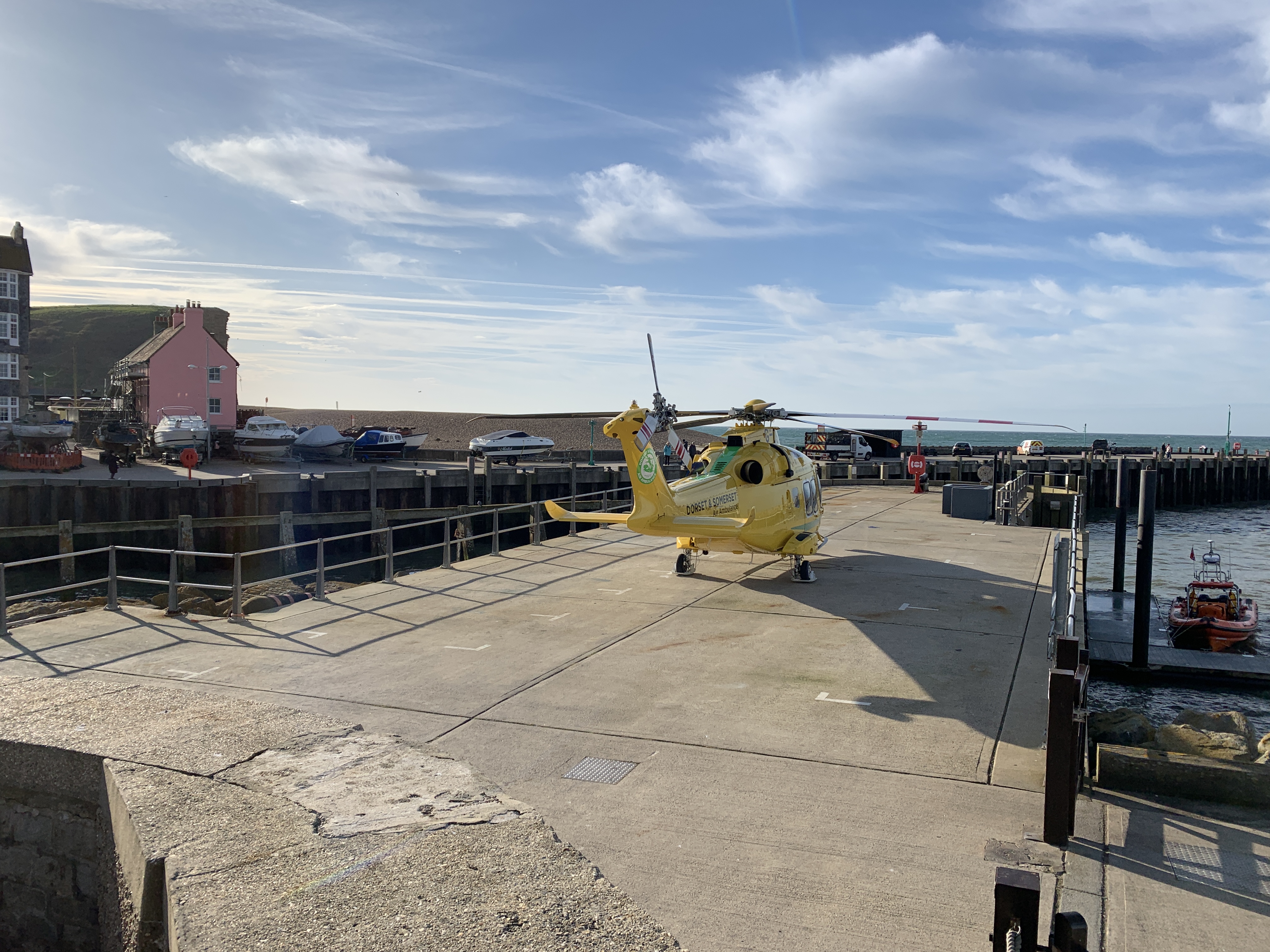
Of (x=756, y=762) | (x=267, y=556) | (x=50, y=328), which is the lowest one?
(x=267, y=556)

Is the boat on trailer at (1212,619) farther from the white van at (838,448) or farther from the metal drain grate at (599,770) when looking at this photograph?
the white van at (838,448)

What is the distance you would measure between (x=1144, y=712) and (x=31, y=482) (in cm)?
3403

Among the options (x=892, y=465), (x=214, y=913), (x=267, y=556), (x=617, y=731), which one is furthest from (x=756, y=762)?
(x=892, y=465)

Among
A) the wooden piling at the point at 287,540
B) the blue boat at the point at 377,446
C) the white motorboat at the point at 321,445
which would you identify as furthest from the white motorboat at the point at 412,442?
the wooden piling at the point at 287,540

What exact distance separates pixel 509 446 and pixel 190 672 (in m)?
42.4

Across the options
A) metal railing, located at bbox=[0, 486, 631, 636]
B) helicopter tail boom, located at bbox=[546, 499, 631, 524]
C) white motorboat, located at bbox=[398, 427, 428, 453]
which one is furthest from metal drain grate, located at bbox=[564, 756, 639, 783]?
white motorboat, located at bbox=[398, 427, 428, 453]

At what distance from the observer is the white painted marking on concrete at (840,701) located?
8906mm

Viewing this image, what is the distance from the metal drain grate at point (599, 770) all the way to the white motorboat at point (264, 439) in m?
42.3

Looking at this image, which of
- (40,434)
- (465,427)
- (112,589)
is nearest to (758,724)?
(112,589)

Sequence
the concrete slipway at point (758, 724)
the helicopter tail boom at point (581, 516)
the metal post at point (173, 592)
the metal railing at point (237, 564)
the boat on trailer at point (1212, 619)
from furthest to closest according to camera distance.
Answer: the boat on trailer at point (1212, 619), the helicopter tail boom at point (581, 516), the metal post at point (173, 592), the metal railing at point (237, 564), the concrete slipway at point (758, 724)

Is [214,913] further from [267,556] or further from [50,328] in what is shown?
[50,328]

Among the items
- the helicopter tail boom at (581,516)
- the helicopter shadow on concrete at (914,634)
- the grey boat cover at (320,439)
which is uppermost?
the grey boat cover at (320,439)

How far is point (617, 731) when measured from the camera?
7984 mm

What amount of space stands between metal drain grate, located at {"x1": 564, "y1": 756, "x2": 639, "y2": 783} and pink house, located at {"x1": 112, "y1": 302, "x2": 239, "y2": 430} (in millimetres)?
50269
